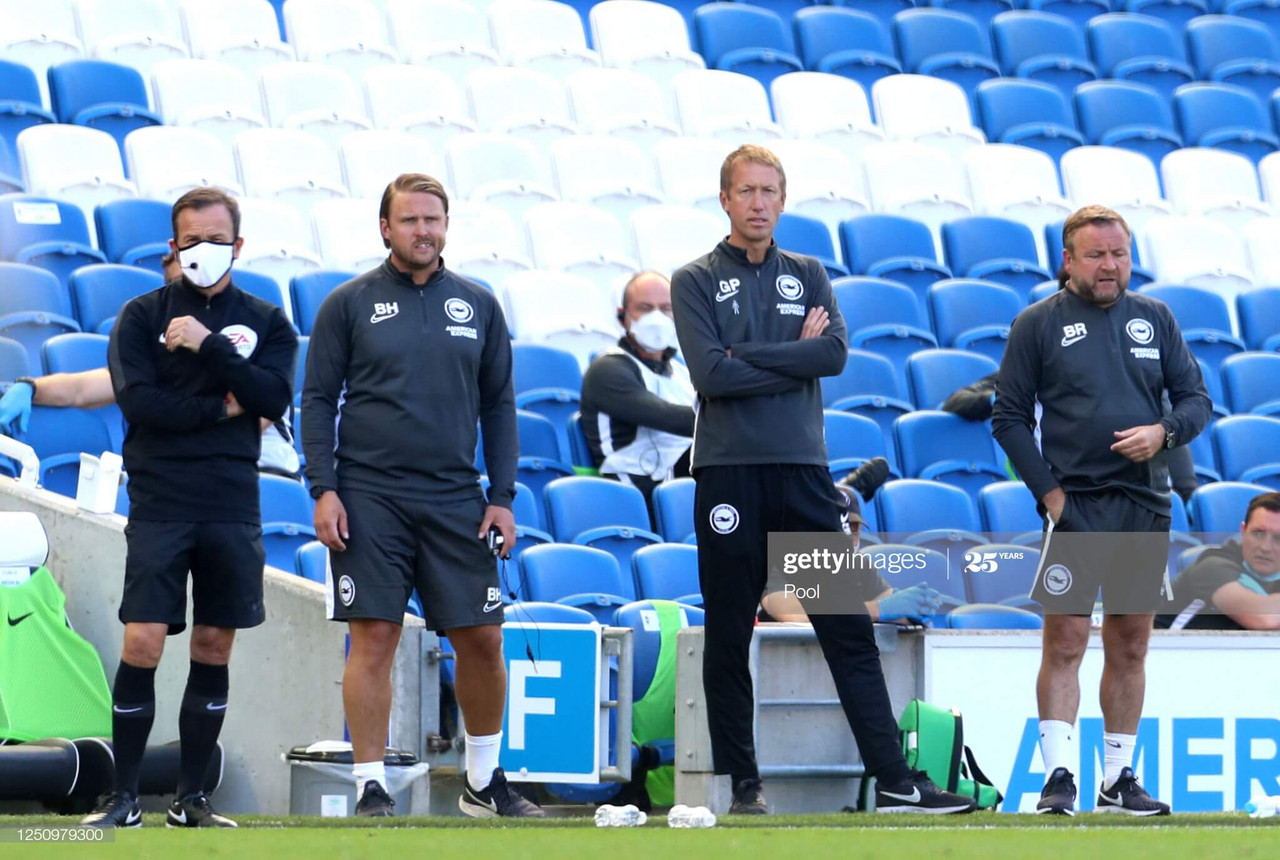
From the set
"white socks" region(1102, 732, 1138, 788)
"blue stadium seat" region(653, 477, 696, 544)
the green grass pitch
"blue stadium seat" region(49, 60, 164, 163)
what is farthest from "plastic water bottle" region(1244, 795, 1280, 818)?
"blue stadium seat" region(49, 60, 164, 163)

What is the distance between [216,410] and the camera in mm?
4152

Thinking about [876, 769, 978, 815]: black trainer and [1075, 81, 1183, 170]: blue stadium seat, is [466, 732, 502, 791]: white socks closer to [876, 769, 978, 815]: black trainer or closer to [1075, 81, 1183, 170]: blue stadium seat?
[876, 769, 978, 815]: black trainer

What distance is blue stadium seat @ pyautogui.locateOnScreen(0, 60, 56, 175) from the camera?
8125 millimetres

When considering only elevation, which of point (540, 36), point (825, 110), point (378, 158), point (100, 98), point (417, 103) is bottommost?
point (378, 158)

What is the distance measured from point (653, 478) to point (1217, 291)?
422 cm

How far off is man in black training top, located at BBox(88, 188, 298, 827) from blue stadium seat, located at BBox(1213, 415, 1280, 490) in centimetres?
485

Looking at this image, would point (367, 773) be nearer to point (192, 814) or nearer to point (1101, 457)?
point (192, 814)

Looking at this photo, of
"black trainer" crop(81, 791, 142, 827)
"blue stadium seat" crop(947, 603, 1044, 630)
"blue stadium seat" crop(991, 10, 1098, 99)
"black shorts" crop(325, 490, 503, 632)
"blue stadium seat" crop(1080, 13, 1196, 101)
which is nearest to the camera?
"black trainer" crop(81, 791, 142, 827)

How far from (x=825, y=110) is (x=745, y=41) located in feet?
2.83

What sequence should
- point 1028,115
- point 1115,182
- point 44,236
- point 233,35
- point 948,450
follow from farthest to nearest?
point 1028,115 < point 1115,182 < point 233,35 < point 948,450 < point 44,236

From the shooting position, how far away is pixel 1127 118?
11.0 meters

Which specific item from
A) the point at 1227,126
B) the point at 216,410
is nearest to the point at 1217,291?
the point at 1227,126

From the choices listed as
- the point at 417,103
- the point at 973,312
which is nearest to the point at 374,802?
the point at 973,312

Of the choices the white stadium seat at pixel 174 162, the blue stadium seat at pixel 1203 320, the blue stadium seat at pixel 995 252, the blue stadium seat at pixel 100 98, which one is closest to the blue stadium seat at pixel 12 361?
the white stadium seat at pixel 174 162
